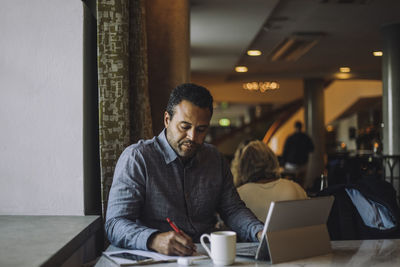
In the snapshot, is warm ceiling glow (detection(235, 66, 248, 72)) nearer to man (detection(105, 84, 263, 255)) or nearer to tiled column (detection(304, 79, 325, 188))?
tiled column (detection(304, 79, 325, 188))

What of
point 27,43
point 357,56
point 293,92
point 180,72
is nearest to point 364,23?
point 357,56

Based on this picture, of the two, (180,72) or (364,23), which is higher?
(364,23)

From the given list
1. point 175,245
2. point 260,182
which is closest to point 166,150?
point 175,245

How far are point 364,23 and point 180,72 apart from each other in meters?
4.57

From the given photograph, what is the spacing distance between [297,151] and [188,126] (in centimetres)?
803

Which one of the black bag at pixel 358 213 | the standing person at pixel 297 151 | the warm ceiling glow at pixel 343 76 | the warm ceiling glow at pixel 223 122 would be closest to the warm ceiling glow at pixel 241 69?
the standing person at pixel 297 151

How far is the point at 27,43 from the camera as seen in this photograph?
229 cm

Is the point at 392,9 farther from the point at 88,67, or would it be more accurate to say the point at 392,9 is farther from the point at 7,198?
the point at 7,198

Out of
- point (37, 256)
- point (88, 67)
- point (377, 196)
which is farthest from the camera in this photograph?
point (88, 67)

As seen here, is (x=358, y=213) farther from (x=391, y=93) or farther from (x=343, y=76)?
(x=343, y=76)

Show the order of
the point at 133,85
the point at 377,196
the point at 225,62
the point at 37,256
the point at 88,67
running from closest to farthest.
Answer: the point at 37,256 → the point at 377,196 → the point at 88,67 → the point at 133,85 → the point at 225,62

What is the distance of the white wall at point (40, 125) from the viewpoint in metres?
2.27

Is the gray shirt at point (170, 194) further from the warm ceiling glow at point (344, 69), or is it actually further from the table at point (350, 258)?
the warm ceiling glow at point (344, 69)

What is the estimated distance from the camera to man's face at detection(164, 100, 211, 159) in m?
1.99
